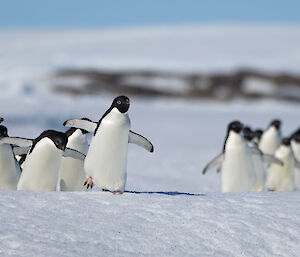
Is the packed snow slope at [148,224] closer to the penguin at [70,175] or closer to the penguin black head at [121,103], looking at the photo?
the penguin black head at [121,103]

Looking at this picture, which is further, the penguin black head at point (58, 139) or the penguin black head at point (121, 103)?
the penguin black head at point (58, 139)

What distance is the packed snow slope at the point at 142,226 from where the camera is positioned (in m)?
2.26

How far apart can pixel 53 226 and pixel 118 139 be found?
85 cm

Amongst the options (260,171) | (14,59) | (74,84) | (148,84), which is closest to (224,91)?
(148,84)

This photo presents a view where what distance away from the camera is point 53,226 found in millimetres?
2385

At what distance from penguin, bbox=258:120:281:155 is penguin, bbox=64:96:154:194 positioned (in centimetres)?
461

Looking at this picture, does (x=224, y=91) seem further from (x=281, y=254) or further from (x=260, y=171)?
(x=281, y=254)

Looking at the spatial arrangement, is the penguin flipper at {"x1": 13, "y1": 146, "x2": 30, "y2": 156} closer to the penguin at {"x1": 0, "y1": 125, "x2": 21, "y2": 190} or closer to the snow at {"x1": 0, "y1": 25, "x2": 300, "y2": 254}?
the penguin at {"x1": 0, "y1": 125, "x2": 21, "y2": 190}

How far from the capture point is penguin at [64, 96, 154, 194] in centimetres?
311

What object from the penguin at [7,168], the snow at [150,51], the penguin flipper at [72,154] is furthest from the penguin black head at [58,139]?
the snow at [150,51]

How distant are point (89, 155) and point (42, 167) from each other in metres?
0.28

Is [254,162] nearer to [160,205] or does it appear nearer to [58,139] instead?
[58,139]

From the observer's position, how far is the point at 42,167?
3.27m

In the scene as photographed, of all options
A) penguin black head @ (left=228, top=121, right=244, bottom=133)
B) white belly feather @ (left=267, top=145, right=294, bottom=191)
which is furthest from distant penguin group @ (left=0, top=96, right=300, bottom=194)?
white belly feather @ (left=267, top=145, right=294, bottom=191)
